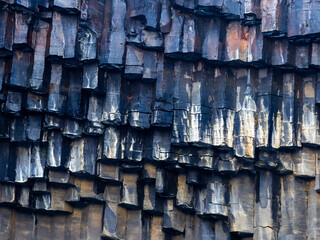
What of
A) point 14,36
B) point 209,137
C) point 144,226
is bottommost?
point 144,226

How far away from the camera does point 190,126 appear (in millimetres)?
14656

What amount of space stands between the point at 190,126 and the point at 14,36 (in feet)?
11.8

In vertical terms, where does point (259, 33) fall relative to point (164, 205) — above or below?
above

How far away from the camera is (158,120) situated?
14656 mm

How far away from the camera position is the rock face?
1434 cm

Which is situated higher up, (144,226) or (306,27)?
(306,27)

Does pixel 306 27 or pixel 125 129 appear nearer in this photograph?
pixel 306 27

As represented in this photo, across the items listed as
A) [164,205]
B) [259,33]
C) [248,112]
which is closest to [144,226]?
[164,205]

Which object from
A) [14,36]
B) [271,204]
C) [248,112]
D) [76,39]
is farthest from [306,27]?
[14,36]

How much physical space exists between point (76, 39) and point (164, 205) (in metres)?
3.44

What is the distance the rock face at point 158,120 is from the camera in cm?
1434

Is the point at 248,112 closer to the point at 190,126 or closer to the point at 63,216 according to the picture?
the point at 190,126

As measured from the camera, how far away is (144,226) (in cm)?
1512

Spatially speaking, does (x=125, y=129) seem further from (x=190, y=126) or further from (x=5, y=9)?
(x=5, y=9)
